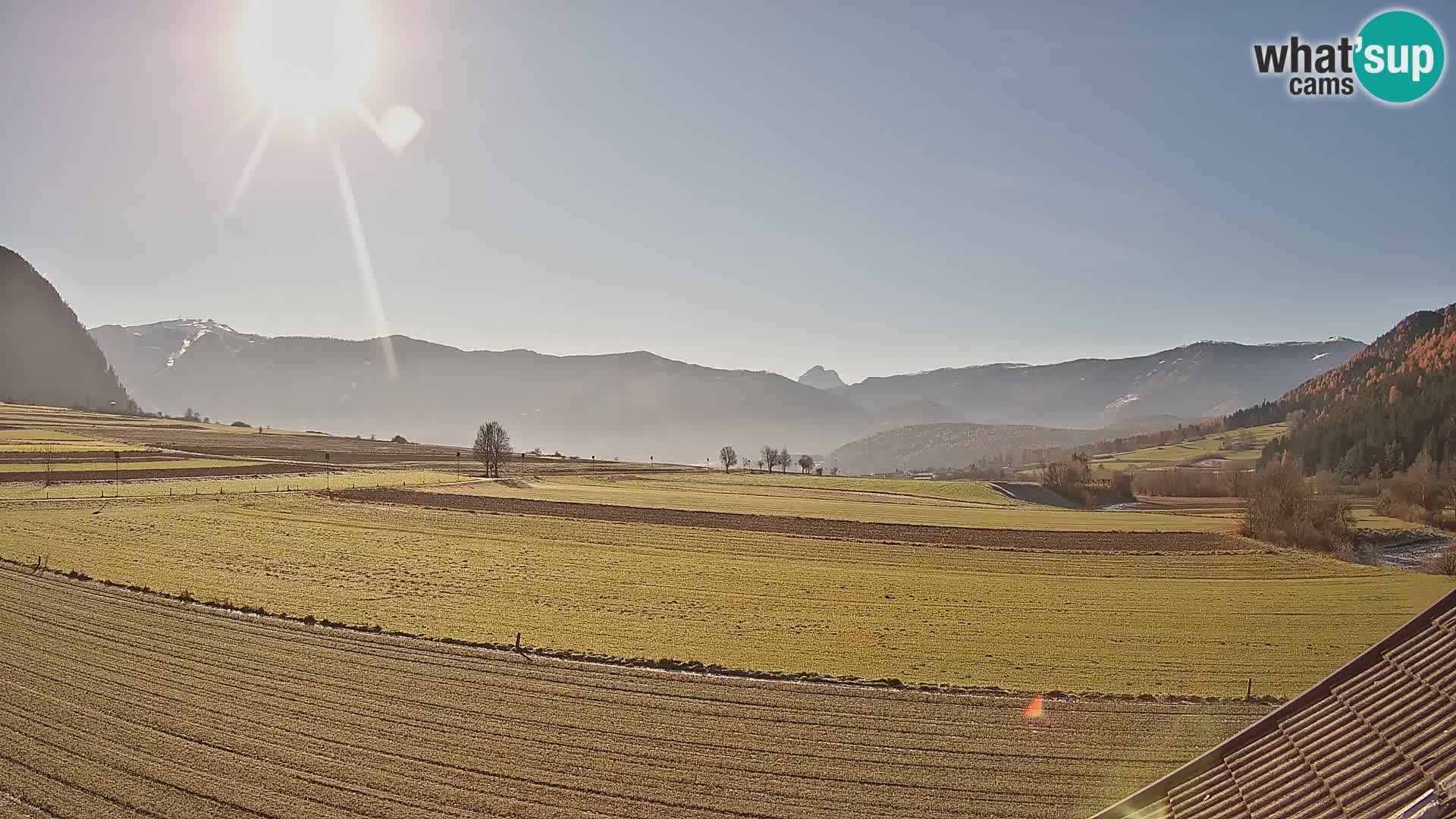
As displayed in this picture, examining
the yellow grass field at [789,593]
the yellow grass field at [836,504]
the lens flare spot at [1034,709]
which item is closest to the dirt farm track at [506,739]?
the lens flare spot at [1034,709]

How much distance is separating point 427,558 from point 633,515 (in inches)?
1062

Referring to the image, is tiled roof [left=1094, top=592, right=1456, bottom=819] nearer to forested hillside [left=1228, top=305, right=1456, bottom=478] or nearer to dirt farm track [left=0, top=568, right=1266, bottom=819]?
dirt farm track [left=0, top=568, right=1266, bottom=819]

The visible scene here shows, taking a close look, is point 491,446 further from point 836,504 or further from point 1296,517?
point 1296,517

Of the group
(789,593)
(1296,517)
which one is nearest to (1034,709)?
(789,593)

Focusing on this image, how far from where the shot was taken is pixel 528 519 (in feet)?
220

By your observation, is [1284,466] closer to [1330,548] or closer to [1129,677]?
[1330,548]

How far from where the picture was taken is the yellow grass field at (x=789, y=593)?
2731 cm

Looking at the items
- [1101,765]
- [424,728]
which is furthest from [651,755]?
[1101,765]

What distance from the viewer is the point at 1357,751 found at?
6887 millimetres

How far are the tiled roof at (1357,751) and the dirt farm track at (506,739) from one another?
908 centimetres

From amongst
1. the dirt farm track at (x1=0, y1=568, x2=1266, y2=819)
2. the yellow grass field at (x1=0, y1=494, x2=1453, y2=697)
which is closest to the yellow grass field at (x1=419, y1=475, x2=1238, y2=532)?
the yellow grass field at (x1=0, y1=494, x2=1453, y2=697)

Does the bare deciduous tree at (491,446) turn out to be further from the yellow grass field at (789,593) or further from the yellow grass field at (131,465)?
the yellow grass field at (789,593)

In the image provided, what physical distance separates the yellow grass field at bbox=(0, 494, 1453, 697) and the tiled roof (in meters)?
16.8

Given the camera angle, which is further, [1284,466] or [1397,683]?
[1284,466]
